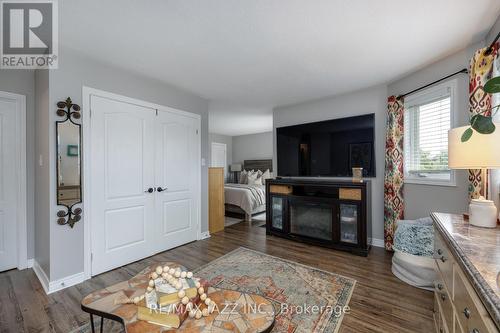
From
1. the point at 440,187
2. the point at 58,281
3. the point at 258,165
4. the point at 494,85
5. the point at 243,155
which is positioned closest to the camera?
the point at 494,85

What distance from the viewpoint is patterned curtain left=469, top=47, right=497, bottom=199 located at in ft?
6.04

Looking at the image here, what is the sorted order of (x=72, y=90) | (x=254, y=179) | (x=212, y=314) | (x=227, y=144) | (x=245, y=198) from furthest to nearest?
(x=227, y=144) < (x=254, y=179) < (x=245, y=198) < (x=72, y=90) < (x=212, y=314)

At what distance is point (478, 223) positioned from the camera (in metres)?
1.38

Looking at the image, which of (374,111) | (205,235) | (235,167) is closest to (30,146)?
(205,235)

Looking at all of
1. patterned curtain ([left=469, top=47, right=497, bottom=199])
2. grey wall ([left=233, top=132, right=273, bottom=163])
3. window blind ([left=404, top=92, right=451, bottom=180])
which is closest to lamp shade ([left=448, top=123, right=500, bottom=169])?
patterned curtain ([left=469, top=47, right=497, bottom=199])

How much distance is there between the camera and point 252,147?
7867 millimetres

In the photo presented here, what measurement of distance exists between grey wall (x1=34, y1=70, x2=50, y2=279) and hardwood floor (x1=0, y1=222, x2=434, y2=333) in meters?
0.28

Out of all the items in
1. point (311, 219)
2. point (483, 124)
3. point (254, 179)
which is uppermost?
point (483, 124)

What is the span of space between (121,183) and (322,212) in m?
2.85

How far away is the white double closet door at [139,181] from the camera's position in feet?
8.16

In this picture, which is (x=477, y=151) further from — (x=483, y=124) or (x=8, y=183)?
(x=8, y=183)

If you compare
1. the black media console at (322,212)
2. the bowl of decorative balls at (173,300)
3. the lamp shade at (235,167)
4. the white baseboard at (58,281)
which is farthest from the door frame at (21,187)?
the lamp shade at (235,167)

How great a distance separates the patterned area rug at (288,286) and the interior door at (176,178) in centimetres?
89

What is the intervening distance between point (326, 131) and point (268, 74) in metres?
1.53
